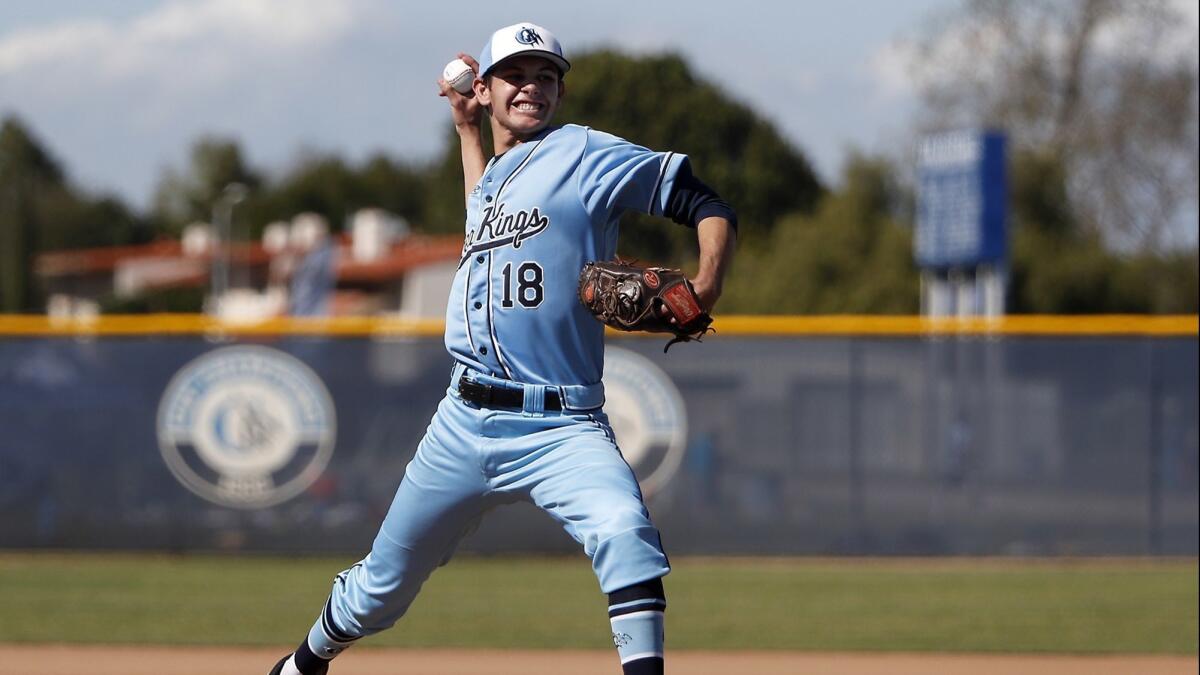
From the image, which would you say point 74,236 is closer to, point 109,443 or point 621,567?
point 109,443

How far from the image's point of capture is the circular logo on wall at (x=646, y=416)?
1240 centimetres

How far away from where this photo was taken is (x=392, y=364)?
1277 cm

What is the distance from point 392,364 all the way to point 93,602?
3.46 metres

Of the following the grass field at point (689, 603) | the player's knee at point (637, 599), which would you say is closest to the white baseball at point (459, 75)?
the player's knee at point (637, 599)

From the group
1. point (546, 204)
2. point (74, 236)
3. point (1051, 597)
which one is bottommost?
point (1051, 597)

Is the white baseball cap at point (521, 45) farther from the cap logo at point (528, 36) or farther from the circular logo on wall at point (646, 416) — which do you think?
the circular logo on wall at point (646, 416)

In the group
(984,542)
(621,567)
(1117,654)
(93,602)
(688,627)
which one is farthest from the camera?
(984,542)

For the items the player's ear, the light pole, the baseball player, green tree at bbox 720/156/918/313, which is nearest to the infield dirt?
the baseball player

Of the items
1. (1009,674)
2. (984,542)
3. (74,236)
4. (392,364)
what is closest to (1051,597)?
(984,542)

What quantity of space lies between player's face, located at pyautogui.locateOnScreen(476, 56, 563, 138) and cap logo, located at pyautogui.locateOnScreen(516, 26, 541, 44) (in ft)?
0.18

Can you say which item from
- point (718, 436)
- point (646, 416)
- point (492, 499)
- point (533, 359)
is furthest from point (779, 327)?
point (533, 359)

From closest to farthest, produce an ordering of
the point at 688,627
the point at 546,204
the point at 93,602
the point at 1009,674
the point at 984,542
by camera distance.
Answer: the point at 546,204 < the point at 1009,674 < the point at 688,627 < the point at 93,602 < the point at 984,542

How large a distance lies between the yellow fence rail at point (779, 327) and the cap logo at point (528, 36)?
26.4 ft

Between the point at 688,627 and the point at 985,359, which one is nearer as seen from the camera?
the point at 688,627
